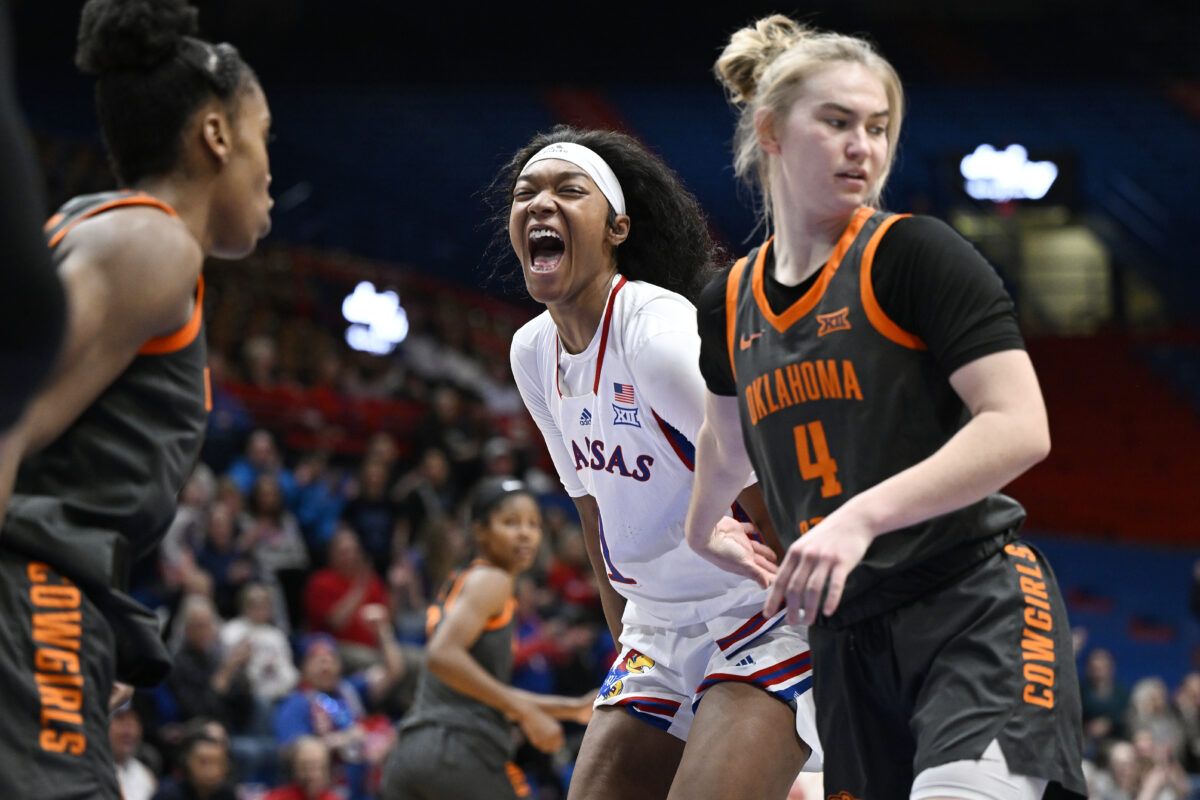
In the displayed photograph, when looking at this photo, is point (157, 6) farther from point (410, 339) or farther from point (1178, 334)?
point (1178, 334)

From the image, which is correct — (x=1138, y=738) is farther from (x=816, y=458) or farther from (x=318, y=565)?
(x=816, y=458)

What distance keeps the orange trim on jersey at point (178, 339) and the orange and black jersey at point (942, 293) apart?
4.35 ft

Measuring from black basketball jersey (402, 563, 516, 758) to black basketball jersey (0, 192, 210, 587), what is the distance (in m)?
3.54

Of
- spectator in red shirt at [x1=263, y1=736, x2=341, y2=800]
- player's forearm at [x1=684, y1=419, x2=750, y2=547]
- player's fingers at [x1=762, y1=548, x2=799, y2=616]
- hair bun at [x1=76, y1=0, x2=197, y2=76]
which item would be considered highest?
hair bun at [x1=76, y1=0, x2=197, y2=76]

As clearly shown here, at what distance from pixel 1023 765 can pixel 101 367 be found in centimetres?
184

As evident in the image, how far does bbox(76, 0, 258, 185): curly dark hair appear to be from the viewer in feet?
9.86

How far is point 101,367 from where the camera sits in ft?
8.86

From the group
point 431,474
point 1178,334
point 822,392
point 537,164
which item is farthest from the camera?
point 1178,334

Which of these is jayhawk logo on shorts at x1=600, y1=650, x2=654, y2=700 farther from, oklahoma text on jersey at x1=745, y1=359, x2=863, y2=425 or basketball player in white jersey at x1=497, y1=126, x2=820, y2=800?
oklahoma text on jersey at x1=745, y1=359, x2=863, y2=425

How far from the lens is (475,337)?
17109 mm

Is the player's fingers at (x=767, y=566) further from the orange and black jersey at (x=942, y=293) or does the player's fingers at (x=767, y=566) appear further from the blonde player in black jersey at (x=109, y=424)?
the blonde player in black jersey at (x=109, y=424)

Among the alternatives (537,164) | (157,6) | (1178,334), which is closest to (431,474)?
(537,164)

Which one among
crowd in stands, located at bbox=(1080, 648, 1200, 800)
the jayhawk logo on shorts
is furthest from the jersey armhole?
crowd in stands, located at bbox=(1080, 648, 1200, 800)

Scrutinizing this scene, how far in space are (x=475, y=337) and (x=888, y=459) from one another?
1438 cm
